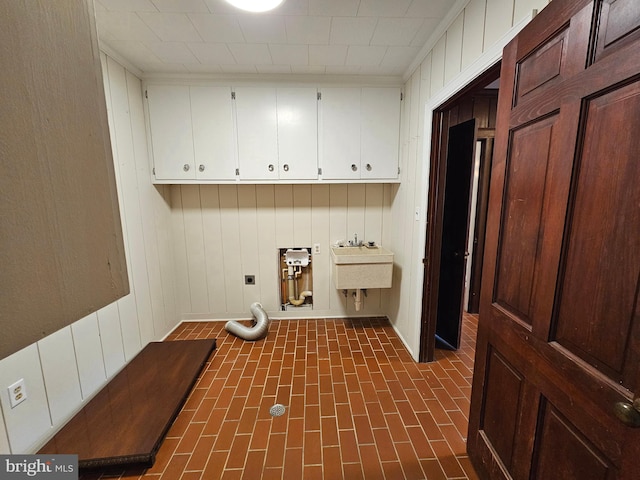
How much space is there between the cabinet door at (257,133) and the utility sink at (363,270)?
1140 mm

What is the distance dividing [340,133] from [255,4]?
1311mm

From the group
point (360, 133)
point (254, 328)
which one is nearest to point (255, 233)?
point (254, 328)

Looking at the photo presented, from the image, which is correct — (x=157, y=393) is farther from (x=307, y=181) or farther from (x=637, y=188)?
(x=637, y=188)

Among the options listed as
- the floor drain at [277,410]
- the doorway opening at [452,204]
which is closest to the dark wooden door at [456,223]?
the doorway opening at [452,204]

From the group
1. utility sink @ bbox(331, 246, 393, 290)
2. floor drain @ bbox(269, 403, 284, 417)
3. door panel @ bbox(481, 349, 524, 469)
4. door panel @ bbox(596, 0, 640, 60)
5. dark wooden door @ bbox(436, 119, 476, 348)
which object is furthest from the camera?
utility sink @ bbox(331, 246, 393, 290)

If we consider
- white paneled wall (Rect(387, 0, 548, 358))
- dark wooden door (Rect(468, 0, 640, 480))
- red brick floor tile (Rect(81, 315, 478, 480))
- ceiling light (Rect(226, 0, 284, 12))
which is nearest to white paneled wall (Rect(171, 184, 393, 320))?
white paneled wall (Rect(387, 0, 548, 358))

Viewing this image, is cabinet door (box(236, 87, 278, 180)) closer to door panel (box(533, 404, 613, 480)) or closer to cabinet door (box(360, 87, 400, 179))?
cabinet door (box(360, 87, 400, 179))

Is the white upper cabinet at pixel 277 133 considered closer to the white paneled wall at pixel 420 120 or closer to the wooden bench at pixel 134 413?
the white paneled wall at pixel 420 120

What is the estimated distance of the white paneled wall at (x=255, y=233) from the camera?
3.02 meters

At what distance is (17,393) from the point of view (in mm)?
1411

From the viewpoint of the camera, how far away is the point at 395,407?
6.20ft

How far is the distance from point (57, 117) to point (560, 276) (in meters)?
1.35

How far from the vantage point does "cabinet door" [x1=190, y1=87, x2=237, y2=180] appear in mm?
2582

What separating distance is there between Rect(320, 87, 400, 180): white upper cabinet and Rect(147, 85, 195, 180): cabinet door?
134cm
